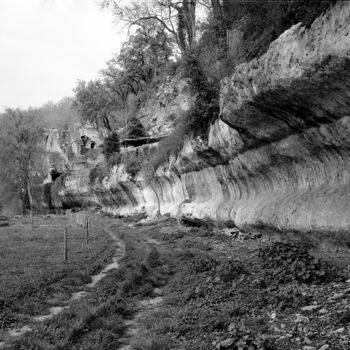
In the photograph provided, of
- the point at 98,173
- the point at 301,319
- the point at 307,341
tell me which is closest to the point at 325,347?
the point at 307,341

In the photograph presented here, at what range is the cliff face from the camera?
10.3 metres

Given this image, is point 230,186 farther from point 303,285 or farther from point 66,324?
point 66,324

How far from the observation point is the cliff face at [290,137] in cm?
1033

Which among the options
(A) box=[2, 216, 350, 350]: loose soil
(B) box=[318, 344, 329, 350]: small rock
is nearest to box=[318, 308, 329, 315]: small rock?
(A) box=[2, 216, 350, 350]: loose soil

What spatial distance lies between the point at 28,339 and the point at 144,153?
3382 centimetres

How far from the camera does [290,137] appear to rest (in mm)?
13812

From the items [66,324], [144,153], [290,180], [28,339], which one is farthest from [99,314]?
[144,153]

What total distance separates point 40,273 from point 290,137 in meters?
9.47

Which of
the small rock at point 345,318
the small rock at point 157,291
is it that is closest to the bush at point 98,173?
the small rock at point 157,291

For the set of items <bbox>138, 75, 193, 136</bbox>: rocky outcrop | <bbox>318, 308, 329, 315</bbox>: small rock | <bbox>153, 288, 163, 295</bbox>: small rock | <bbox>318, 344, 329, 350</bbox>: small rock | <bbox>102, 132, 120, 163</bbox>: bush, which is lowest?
<bbox>153, 288, 163, 295</bbox>: small rock

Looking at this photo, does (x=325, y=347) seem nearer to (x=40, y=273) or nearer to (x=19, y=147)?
(x=40, y=273)

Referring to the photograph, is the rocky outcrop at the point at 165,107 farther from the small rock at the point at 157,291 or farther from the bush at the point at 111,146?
the small rock at the point at 157,291

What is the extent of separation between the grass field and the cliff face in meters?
7.20

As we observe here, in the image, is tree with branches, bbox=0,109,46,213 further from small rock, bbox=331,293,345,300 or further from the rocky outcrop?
small rock, bbox=331,293,345,300
